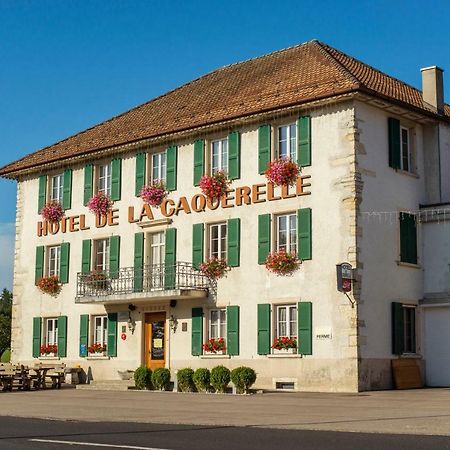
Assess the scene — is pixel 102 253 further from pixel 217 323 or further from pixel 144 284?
pixel 217 323

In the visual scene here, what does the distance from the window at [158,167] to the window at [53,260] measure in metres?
5.25

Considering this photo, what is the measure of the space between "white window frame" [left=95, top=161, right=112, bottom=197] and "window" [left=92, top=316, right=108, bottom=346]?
4325mm

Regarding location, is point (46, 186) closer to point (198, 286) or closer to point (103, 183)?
point (103, 183)

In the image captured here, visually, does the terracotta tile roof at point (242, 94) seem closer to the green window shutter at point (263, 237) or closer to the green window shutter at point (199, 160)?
the green window shutter at point (199, 160)

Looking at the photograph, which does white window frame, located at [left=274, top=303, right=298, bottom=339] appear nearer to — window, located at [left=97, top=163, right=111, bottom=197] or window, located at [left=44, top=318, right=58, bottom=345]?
window, located at [left=97, top=163, right=111, bottom=197]

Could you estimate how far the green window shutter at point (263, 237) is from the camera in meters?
26.0

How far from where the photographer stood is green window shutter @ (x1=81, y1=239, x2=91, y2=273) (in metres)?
31.1

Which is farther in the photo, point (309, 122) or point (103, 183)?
point (103, 183)

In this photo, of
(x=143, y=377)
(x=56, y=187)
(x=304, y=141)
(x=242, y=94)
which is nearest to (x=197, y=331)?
(x=143, y=377)

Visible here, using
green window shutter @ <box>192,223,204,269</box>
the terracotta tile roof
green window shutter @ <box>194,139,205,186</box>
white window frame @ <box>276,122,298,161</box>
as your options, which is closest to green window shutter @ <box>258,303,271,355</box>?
green window shutter @ <box>192,223,204,269</box>

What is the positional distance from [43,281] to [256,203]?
9866mm

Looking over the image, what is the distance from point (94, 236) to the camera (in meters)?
31.2

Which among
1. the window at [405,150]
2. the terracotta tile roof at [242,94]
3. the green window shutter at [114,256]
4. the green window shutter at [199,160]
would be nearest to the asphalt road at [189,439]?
the terracotta tile roof at [242,94]

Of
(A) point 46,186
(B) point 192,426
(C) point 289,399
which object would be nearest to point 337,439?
(B) point 192,426
